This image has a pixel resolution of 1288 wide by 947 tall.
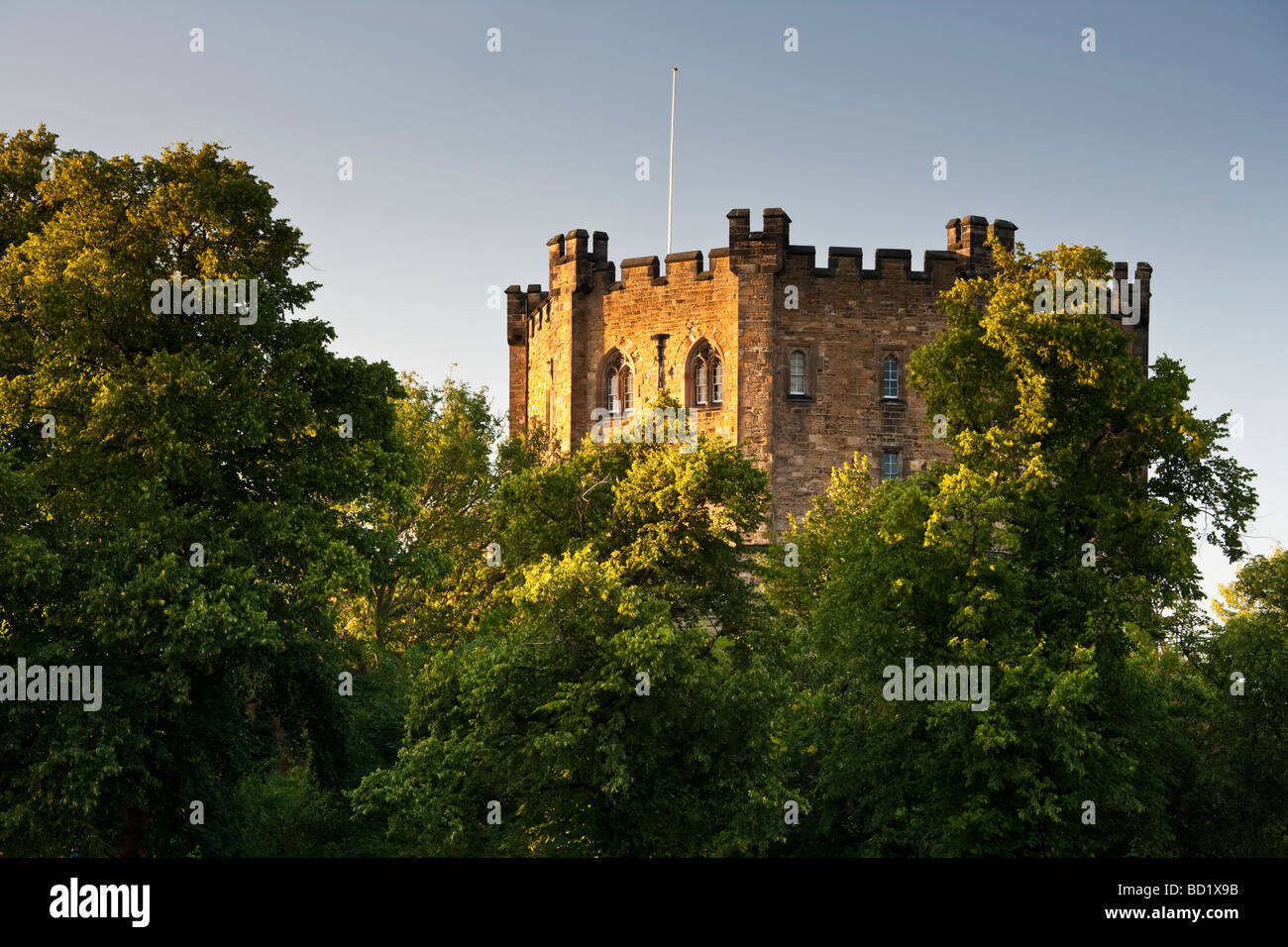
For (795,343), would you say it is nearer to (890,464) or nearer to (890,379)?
(890,379)

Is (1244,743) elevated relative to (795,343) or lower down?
lower down

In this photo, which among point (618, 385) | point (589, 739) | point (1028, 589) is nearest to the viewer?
point (589, 739)

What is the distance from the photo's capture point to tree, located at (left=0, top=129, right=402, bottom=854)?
2423 cm

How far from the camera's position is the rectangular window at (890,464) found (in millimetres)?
52219

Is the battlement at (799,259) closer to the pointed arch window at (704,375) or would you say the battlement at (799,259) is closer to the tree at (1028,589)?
the pointed arch window at (704,375)

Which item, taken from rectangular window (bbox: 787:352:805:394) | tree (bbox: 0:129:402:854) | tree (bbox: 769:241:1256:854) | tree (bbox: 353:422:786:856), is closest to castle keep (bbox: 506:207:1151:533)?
rectangular window (bbox: 787:352:805:394)

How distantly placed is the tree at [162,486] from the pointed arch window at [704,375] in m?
23.9

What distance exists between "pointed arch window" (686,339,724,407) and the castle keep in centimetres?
5

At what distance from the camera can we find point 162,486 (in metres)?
26.0

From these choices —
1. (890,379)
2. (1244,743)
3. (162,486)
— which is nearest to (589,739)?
(162,486)

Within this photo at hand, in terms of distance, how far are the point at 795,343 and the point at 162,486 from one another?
30166 mm

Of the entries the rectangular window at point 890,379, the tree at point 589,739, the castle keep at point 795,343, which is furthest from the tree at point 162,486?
the rectangular window at point 890,379

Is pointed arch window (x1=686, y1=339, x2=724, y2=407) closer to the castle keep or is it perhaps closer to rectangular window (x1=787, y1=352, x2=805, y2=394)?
the castle keep
